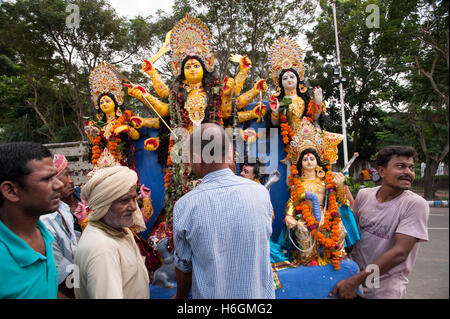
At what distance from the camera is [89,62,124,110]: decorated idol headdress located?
501cm

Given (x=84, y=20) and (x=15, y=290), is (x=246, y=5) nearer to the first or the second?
(x=84, y=20)

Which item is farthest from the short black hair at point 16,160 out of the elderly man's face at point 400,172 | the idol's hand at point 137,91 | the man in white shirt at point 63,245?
the idol's hand at point 137,91

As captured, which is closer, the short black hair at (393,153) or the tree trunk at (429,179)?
the tree trunk at (429,179)

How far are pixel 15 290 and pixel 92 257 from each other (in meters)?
0.37

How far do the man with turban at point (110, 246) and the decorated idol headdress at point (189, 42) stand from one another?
10.3 ft

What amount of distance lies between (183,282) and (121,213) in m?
0.58

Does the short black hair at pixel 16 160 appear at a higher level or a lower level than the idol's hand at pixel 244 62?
lower

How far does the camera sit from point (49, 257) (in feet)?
5.23

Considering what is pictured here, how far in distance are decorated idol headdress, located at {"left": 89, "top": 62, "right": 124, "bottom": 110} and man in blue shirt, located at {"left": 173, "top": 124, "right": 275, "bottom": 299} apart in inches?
156

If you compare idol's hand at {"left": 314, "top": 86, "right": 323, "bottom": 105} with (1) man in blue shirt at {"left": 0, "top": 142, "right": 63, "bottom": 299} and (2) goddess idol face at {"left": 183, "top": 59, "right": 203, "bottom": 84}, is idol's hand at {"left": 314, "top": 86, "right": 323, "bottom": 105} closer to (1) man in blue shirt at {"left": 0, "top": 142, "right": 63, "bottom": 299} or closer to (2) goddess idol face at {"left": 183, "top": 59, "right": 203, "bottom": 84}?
(2) goddess idol face at {"left": 183, "top": 59, "right": 203, "bottom": 84}

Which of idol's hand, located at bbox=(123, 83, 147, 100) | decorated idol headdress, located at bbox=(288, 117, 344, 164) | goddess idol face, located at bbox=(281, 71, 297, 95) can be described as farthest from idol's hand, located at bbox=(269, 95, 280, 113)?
idol's hand, located at bbox=(123, 83, 147, 100)

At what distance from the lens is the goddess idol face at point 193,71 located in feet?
13.9

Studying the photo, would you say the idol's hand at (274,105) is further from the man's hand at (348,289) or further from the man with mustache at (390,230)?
the man's hand at (348,289)

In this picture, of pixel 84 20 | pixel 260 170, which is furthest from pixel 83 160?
pixel 260 170
